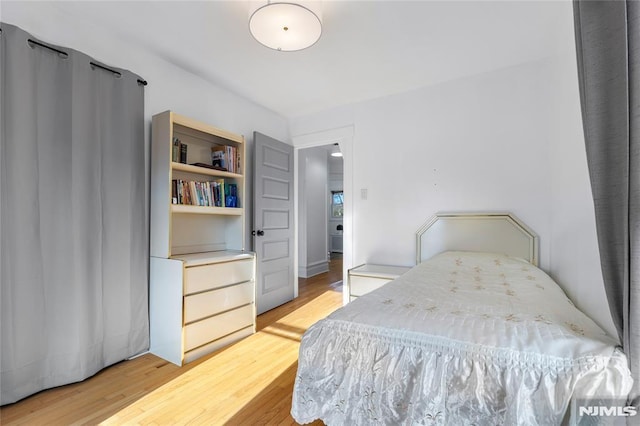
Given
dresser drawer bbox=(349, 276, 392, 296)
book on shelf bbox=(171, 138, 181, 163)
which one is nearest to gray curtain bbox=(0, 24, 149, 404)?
book on shelf bbox=(171, 138, 181, 163)

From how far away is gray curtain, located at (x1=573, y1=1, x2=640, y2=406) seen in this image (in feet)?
2.26

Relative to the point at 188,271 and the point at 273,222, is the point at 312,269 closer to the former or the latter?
the point at 273,222

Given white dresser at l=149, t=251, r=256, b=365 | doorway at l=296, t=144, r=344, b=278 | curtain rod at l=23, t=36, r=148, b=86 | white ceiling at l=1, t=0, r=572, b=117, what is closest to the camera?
curtain rod at l=23, t=36, r=148, b=86

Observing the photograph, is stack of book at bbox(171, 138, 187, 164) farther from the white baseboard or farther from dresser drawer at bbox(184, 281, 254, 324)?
the white baseboard

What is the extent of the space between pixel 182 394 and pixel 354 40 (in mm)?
2642

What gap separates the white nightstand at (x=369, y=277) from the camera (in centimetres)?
264

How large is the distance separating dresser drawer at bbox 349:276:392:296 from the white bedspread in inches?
53.0

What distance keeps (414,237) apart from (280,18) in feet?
7.33

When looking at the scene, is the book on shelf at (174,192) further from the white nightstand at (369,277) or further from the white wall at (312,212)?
the white wall at (312,212)

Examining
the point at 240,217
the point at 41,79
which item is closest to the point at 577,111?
the point at 240,217

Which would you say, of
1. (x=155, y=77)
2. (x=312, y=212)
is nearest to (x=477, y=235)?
(x=155, y=77)

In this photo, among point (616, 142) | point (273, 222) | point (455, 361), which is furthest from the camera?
point (273, 222)

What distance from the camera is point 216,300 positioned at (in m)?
2.31

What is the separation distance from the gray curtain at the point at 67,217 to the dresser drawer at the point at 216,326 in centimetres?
41
